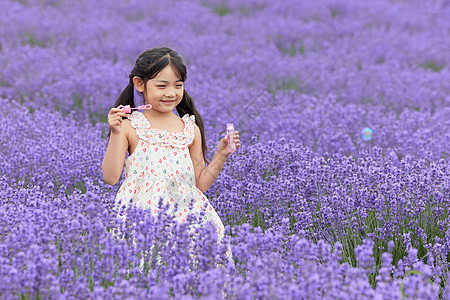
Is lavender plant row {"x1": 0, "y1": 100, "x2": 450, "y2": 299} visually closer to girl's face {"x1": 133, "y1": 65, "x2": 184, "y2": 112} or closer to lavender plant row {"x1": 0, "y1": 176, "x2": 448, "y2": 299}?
lavender plant row {"x1": 0, "y1": 176, "x2": 448, "y2": 299}

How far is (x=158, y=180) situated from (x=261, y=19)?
25.0ft

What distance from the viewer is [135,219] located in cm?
273

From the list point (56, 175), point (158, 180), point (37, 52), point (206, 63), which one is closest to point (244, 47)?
point (206, 63)

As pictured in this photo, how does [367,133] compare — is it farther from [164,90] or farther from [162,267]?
[162,267]

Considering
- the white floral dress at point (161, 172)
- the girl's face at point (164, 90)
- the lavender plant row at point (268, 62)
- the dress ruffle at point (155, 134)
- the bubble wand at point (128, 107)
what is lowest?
the lavender plant row at point (268, 62)

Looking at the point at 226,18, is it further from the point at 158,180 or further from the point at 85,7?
the point at 158,180

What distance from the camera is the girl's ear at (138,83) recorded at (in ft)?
11.2

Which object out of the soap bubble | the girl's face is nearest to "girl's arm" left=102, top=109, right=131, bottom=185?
the girl's face

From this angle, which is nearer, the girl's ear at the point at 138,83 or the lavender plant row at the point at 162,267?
the lavender plant row at the point at 162,267

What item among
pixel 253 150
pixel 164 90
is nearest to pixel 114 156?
pixel 164 90

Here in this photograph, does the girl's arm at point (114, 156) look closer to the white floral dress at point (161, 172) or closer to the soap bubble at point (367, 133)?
the white floral dress at point (161, 172)

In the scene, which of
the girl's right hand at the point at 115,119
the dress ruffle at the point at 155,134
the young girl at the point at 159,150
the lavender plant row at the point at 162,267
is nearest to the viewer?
the lavender plant row at the point at 162,267

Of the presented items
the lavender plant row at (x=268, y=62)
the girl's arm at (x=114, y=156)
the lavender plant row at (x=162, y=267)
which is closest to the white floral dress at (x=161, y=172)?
the girl's arm at (x=114, y=156)

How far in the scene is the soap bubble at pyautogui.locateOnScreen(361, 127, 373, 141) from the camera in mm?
5173
